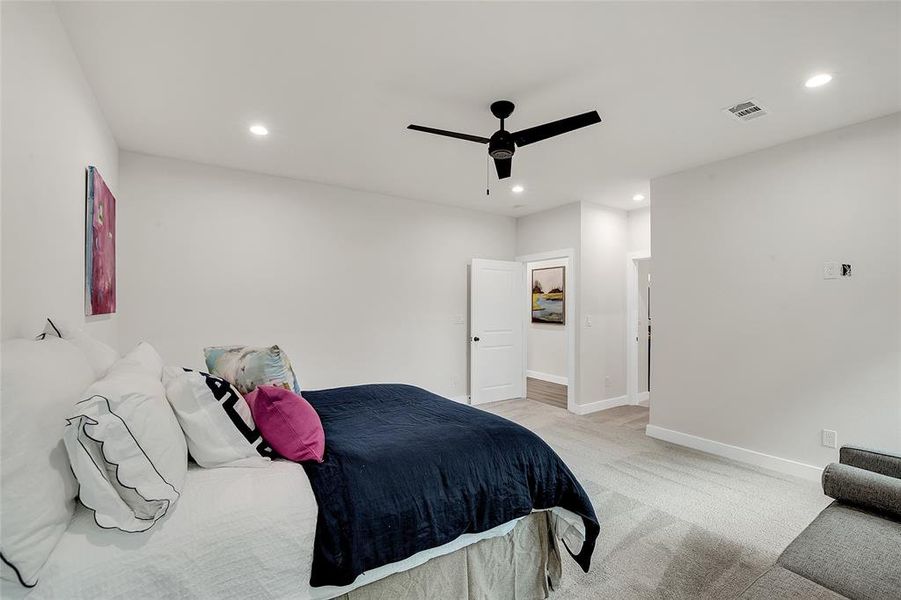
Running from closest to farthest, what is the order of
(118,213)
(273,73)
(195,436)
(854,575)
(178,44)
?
(854,575), (195,436), (178,44), (273,73), (118,213)

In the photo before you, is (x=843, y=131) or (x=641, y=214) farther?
(x=641, y=214)

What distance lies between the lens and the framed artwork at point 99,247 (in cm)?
240

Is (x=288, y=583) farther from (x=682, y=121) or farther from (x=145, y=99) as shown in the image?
(x=682, y=121)

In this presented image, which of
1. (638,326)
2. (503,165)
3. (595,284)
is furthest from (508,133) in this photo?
(638,326)

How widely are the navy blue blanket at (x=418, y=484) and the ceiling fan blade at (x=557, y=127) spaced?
67.9 inches

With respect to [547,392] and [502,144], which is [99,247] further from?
[547,392]

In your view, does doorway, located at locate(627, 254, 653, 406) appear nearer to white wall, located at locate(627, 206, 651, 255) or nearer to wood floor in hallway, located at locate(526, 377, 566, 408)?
white wall, located at locate(627, 206, 651, 255)

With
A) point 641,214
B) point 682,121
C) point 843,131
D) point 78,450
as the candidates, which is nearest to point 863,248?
point 843,131

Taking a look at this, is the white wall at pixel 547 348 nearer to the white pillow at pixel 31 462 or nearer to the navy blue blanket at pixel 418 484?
the navy blue blanket at pixel 418 484

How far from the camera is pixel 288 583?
4.22ft

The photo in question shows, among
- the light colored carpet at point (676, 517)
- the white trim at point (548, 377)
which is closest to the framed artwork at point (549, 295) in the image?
the white trim at point (548, 377)

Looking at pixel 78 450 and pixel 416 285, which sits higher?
pixel 416 285

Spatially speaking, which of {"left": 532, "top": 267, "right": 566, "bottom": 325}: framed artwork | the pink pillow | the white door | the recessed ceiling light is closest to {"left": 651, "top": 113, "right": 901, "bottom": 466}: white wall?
the recessed ceiling light

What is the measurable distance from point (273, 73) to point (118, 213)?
219cm
